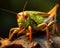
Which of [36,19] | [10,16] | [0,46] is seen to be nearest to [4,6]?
[10,16]

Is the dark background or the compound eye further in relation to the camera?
the dark background

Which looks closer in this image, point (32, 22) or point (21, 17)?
point (21, 17)

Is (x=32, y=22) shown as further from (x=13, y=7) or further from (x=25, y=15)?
(x=13, y=7)

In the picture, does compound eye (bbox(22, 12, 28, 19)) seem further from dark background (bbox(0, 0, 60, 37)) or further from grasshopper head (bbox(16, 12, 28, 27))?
dark background (bbox(0, 0, 60, 37))

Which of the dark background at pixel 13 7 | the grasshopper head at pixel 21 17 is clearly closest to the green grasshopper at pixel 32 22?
the grasshopper head at pixel 21 17

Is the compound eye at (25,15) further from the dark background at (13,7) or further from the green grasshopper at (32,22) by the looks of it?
the dark background at (13,7)

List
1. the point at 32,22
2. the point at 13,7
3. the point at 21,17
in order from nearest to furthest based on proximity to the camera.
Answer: the point at 21,17, the point at 32,22, the point at 13,7

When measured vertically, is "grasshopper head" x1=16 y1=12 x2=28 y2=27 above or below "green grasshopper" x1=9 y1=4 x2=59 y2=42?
above

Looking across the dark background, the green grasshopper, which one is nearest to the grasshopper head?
the green grasshopper

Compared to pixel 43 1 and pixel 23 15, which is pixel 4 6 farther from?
pixel 23 15

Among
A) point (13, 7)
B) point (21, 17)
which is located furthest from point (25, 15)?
point (13, 7)
